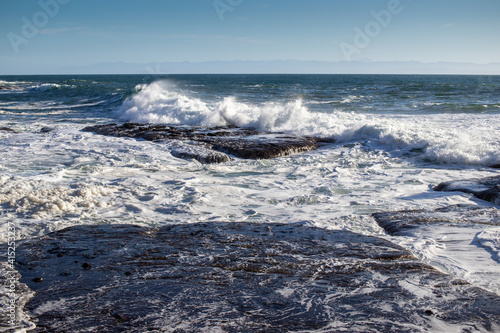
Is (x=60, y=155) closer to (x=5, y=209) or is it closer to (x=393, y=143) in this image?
(x=5, y=209)

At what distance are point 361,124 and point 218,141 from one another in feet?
15.5

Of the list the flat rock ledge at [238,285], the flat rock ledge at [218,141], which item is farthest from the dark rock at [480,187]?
the flat rock ledge at [218,141]

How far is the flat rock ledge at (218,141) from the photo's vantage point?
31.8 feet

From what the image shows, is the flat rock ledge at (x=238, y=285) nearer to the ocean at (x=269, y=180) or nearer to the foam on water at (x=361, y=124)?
the ocean at (x=269, y=180)

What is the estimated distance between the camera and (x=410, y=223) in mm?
4918

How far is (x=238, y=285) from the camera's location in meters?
3.36

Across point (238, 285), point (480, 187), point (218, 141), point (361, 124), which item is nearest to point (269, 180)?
point (480, 187)

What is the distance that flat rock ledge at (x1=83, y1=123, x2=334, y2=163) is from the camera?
9680 mm

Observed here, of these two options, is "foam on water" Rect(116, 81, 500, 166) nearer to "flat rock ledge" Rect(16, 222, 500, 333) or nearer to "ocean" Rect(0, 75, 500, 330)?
"ocean" Rect(0, 75, 500, 330)

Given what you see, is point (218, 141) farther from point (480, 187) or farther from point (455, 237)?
point (455, 237)

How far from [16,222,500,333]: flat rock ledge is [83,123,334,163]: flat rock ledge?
506 cm

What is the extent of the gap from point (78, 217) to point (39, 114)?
1710cm

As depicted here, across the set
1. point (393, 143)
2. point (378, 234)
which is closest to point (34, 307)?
point (378, 234)

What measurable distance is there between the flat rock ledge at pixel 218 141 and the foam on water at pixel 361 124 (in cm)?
135
